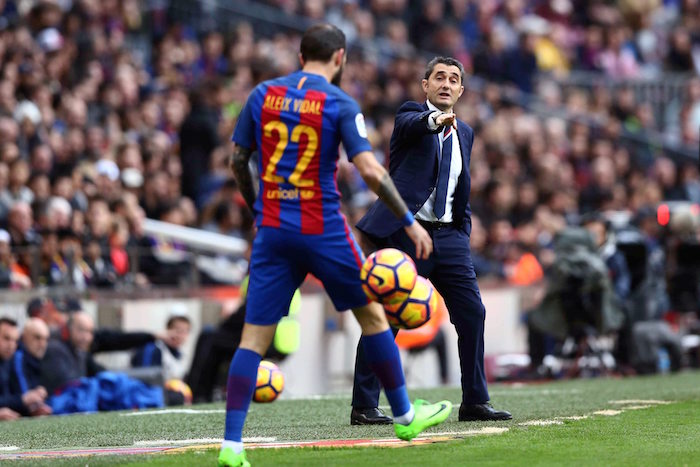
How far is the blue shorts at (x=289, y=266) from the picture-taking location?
7312mm

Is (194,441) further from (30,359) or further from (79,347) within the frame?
(79,347)

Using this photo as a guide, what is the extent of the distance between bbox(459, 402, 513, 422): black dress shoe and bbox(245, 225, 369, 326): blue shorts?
92.9 inches

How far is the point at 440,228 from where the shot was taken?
9.52 m

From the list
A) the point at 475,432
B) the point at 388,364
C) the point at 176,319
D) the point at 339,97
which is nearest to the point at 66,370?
the point at 176,319

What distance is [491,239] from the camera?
68.8 feet

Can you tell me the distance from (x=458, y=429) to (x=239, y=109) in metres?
11.6

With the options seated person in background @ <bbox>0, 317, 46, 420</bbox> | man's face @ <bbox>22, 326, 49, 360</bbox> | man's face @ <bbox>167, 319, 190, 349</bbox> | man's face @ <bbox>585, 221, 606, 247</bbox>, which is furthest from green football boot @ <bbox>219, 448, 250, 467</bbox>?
man's face @ <bbox>585, 221, 606, 247</bbox>

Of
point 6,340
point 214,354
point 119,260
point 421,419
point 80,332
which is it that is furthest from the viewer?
point 119,260

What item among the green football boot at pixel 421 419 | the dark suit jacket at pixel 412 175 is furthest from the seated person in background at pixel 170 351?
the green football boot at pixel 421 419

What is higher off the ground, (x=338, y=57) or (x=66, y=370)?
(x=338, y=57)

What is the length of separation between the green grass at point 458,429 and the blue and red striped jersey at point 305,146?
123 centimetres

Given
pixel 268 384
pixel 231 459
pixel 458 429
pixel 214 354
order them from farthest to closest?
pixel 214 354 < pixel 268 384 < pixel 458 429 < pixel 231 459

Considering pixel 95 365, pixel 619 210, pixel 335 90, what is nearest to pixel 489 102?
pixel 619 210

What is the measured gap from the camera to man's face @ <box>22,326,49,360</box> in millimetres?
13242
